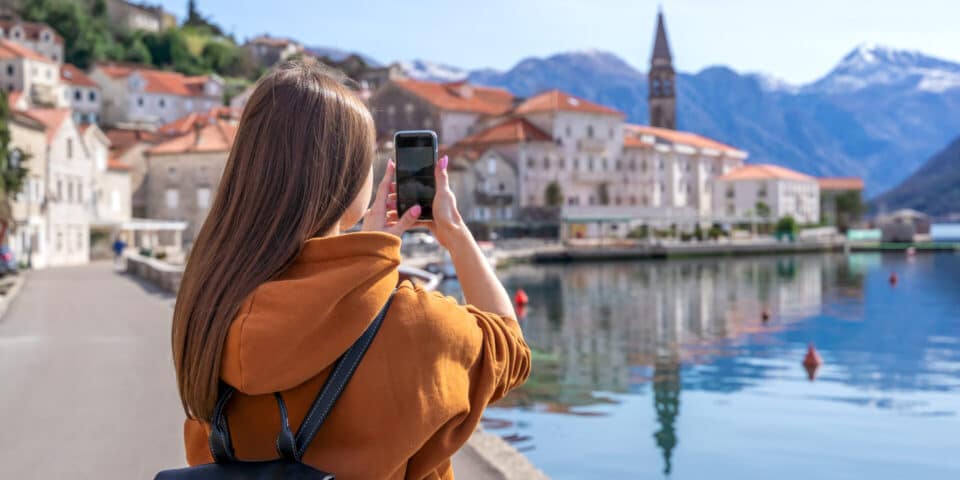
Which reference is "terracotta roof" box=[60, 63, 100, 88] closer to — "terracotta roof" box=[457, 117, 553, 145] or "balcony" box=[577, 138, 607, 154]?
"terracotta roof" box=[457, 117, 553, 145]

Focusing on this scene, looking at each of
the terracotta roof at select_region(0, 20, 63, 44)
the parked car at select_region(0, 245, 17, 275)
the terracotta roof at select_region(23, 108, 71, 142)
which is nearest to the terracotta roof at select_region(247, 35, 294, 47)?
the terracotta roof at select_region(0, 20, 63, 44)

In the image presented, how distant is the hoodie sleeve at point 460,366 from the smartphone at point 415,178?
0.95ft

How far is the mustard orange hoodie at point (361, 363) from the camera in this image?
2.04 metres

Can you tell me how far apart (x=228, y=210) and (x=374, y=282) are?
37cm

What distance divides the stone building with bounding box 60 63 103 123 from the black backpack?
10316 centimetres

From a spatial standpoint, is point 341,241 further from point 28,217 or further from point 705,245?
point 705,245

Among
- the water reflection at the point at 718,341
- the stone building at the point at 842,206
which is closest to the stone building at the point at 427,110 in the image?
the water reflection at the point at 718,341

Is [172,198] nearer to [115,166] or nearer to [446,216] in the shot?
[115,166]

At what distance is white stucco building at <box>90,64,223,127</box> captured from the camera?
103438 mm

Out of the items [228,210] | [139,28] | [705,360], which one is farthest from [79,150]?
[139,28]

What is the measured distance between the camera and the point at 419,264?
191ft

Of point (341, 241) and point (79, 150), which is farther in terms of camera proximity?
point (79, 150)

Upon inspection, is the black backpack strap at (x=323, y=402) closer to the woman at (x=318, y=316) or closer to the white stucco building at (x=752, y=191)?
the woman at (x=318, y=316)

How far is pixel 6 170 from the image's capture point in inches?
1396
